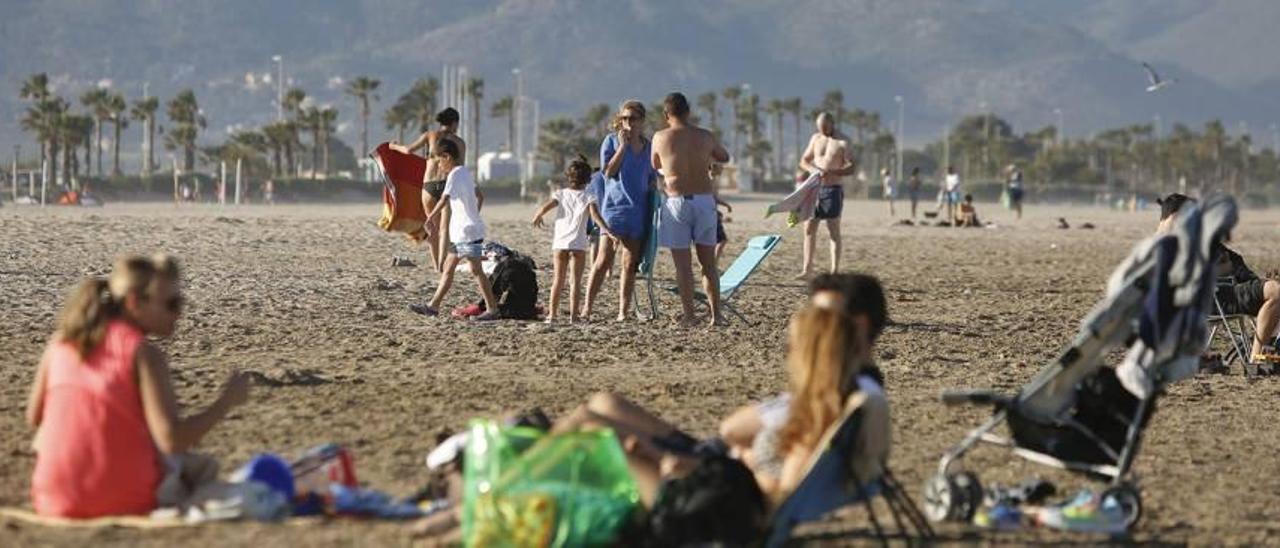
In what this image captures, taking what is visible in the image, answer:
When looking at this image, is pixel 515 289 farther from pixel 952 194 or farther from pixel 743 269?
pixel 952 194

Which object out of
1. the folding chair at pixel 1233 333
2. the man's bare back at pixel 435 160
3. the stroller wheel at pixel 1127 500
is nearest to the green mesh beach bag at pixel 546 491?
the stroller wheel at pixel 1127 500

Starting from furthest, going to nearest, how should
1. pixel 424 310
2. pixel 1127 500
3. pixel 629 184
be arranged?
pixel 424 310
pixel 629 184
pixel 1127 500

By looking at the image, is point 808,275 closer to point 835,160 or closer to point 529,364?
point 835,160

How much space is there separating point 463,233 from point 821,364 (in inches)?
301

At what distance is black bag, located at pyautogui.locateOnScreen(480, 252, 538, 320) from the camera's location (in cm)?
1402

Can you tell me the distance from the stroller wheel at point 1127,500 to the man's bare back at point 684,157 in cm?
626

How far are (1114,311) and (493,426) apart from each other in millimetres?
2119

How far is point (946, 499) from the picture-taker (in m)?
7.35

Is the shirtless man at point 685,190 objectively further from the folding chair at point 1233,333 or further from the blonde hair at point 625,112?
the folding chair at point 1233,333

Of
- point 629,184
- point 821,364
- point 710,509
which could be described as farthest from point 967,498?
point 629,184

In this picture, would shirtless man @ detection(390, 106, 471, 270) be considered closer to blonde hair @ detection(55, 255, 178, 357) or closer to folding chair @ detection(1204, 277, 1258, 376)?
folding chair @ detection(1204, 277, 1258, 376)

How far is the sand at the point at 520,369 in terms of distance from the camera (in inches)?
322

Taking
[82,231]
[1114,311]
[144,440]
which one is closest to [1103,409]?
[1114,311]

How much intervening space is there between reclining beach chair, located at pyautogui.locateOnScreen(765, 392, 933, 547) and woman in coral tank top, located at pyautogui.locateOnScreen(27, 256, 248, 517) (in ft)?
5.59
